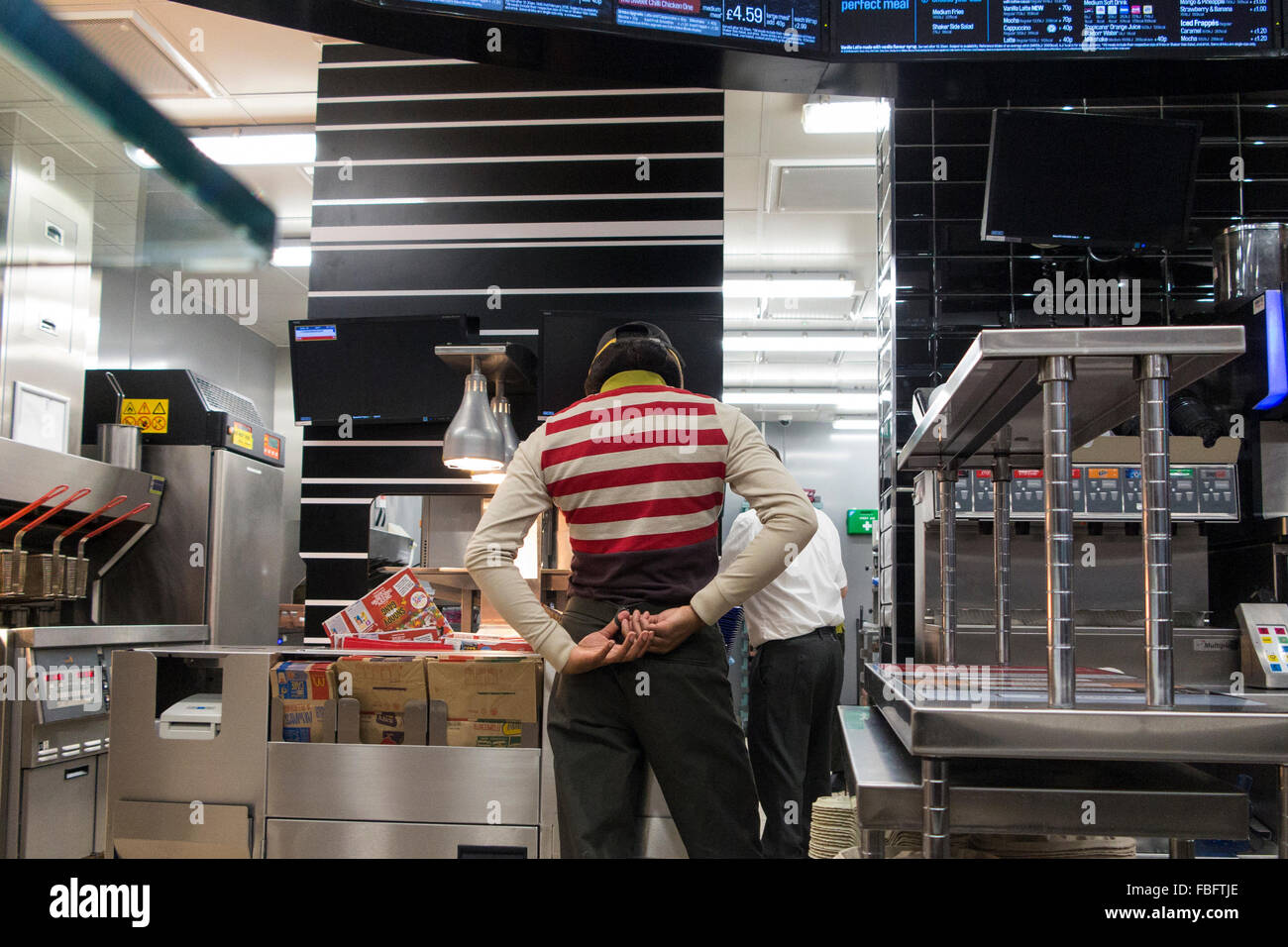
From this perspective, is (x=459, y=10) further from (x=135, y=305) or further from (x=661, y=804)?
(x=135, y=305)

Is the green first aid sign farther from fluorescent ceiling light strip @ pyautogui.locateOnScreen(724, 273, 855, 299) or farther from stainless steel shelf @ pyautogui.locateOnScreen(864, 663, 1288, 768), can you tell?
stainless steel shelf @ pyautogui.locateOnScreen(864, 663, 1288, 768)

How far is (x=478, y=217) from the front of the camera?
16.9 feet

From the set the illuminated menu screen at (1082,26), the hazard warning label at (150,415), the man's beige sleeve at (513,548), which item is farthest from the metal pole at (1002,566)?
the hazard warning label at (150,415)

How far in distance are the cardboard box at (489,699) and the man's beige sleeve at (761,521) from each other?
0.72 meters

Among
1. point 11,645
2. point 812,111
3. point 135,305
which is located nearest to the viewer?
point 11,645

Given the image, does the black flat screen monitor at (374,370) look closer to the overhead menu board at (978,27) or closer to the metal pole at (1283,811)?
the overhead menu board at (978,27)

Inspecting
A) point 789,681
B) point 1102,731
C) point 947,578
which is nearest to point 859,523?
point 789,681

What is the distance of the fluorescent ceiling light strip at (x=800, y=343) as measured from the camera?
10.9 metres

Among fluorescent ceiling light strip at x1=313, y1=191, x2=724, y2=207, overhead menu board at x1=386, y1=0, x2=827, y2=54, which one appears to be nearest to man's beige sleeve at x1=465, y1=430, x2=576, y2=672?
overhead menu board at x1=386, y1=0, x2=827, y2=54

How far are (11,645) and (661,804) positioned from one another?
2.88 metres

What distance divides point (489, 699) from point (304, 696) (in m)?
0.55

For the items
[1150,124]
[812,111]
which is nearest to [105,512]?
[812,111]

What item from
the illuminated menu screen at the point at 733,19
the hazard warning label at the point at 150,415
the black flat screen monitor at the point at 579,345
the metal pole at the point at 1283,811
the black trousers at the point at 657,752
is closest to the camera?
the metal pole at the point at 1283,811

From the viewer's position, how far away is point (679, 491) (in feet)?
8.00
